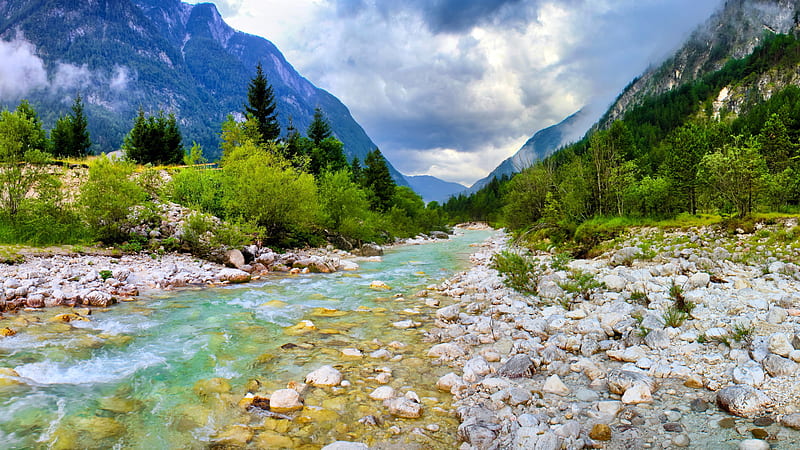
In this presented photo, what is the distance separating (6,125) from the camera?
15.4 metres

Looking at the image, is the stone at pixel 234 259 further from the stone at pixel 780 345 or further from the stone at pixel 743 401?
the stone at pixel 780 345

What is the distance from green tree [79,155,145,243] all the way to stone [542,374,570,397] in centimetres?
1847

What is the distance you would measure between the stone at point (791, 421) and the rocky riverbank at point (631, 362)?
0.05 ft

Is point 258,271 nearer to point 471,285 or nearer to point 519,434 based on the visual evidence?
point 471,285

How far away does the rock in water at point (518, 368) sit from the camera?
5.05m

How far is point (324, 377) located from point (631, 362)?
4.39 metres

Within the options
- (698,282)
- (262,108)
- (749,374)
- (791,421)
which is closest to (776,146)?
(698,282)

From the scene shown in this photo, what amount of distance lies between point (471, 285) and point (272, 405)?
8727 millimetres

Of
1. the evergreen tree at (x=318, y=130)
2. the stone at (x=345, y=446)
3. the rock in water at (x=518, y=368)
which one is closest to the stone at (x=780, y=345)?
the rock in water at (x=518, y=368)

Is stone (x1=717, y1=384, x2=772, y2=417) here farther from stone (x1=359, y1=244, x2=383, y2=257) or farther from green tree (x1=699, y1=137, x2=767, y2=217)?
stone (x1=359, y1=244, x2=383, y2=257)

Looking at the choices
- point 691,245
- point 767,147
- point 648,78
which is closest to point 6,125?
point 691,245

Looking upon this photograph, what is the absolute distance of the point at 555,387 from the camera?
4.53 metres

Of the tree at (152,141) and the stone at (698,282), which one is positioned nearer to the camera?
the stone at (698,282)

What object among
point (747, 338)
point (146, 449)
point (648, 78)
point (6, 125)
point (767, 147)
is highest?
point (648, 78)
